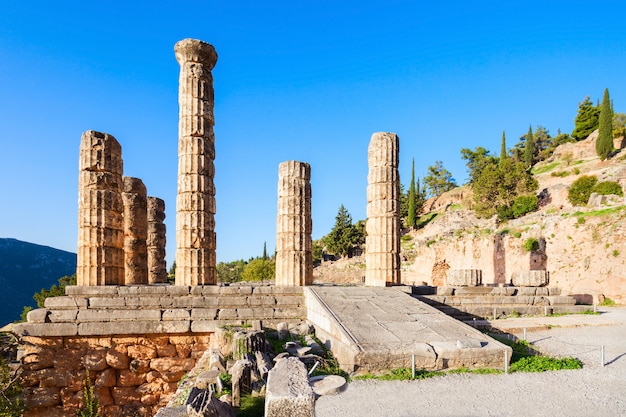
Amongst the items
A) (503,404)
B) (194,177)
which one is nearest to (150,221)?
(194,177)

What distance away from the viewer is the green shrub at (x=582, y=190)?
3122 centimetres

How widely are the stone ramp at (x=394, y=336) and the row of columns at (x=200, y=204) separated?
2.96 m

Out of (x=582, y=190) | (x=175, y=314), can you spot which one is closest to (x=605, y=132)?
(x=582, y=190)

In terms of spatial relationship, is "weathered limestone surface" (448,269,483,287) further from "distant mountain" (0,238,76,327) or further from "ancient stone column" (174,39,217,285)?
"distant mountain" (0,238,76,327)

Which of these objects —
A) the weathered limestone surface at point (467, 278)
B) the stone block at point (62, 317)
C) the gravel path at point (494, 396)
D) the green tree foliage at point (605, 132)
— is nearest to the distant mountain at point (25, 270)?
the stone block at point (62, 317)

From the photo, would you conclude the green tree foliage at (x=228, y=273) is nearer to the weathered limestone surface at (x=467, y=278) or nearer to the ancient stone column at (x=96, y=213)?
the ancient stone column at (x=96, y=213)

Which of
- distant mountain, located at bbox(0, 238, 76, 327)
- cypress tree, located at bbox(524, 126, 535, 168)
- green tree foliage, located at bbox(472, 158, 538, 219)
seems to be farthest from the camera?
distant mountain, located at bbox(0, 238, 76, 327)

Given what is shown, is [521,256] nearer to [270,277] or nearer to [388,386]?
[388,386]

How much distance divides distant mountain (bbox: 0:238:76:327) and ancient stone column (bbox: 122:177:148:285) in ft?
238

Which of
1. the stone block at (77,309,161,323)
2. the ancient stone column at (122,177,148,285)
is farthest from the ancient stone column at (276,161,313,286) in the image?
the ancient stone column at (122,177,148,285)

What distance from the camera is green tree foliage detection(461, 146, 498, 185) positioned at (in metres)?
59.1

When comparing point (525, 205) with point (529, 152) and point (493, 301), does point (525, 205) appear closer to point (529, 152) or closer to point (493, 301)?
point (529, 152)

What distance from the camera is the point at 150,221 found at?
17156 millimetres

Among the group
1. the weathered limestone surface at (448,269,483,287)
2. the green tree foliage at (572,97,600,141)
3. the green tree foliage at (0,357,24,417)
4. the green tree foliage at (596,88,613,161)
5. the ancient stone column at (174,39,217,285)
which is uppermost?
the green tree foliage at (572,97,600,141)
